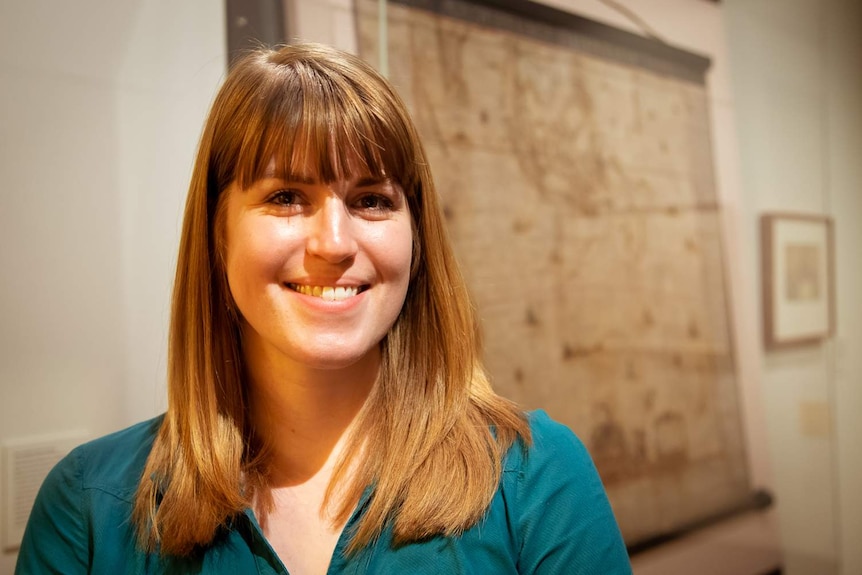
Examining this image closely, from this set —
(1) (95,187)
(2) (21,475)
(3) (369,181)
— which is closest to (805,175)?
(3) (369,181)

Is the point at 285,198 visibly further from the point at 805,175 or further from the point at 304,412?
the point at 805,175

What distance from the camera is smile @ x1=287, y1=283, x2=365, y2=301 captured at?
0.95m

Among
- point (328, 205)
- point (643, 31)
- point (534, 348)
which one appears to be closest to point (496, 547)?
point (328, 205)

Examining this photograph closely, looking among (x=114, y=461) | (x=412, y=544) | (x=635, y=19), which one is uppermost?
(x=635, y=19)

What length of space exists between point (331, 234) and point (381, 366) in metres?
0.26

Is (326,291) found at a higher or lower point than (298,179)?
lower

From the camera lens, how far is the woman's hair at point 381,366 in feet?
3.05

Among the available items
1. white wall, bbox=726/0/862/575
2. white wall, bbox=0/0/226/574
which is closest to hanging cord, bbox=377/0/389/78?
white wall, bbox=0/0/226/574

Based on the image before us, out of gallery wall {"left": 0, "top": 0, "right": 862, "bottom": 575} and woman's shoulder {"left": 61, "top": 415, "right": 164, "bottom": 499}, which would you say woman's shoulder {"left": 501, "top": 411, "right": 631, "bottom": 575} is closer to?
woman's shoulder {"left": 61, "top": 415, "right": 164, "bottom": 499}

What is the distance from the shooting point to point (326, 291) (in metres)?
0.95

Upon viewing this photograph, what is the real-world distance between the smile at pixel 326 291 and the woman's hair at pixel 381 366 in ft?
0.45

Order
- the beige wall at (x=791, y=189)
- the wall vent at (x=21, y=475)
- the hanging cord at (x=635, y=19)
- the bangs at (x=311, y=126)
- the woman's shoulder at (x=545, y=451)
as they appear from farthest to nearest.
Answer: the beige wall at (x=791, y=189)
the hanging cord at (x=635, y=19)
the wall vent at (x=21, y=475)
the woman's shoulder at (x=545, y=451)
the bangs at (x=311, y=126)

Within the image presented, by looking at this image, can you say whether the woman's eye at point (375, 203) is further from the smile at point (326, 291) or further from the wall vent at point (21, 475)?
the wall vent at point (21, 475)

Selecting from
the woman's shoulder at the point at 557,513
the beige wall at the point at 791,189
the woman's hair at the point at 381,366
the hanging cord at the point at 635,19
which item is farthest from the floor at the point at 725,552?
the hanging cord at the point at 635,19
